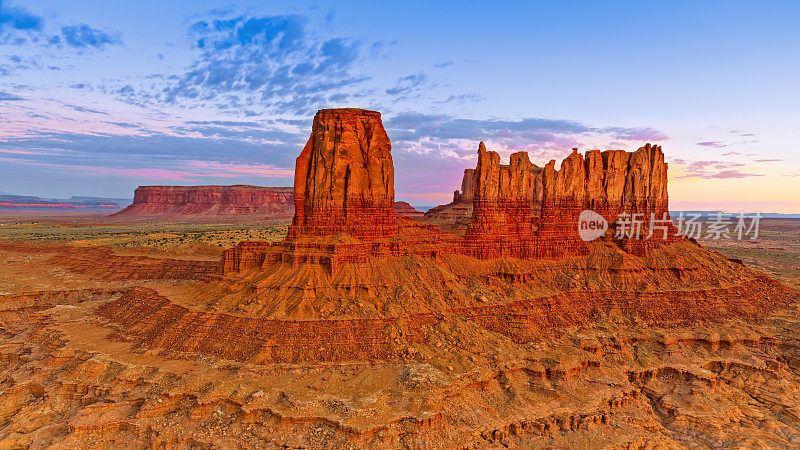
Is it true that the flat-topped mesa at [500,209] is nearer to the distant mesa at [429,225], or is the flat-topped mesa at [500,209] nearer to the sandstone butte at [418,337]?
the distant mesa at [429,225]

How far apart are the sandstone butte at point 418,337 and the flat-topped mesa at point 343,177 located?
176 millimetres

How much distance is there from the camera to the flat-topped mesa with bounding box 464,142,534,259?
39.0 meters

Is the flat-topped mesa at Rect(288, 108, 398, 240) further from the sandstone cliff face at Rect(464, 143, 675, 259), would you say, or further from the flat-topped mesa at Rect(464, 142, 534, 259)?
the sandstone cliff face at Rect(464, 143, 675, 259)

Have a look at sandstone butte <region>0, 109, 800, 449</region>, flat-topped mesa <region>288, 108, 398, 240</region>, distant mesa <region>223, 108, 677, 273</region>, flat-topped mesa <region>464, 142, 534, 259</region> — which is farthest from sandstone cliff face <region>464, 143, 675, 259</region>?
flat-topped mesa <region>288, 108, 398, 240</region>

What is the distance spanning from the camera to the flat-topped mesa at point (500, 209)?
3900 centimetres

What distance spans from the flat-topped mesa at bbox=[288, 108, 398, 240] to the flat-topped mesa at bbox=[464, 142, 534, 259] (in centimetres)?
1087

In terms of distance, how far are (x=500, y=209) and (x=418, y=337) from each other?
1962 centimetres

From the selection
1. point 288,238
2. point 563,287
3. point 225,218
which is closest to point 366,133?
point 288,238

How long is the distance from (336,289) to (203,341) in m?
9.61

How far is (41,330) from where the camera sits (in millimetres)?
31938

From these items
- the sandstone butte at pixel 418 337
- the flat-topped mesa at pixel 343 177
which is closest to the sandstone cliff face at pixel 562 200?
the sandstone butte at pixel 418 337

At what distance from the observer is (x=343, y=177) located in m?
33.1

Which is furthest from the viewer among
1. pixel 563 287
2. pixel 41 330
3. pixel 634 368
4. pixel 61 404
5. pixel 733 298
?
pixel 733 298

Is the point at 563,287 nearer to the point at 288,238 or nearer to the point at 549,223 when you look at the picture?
the point at 549,223
